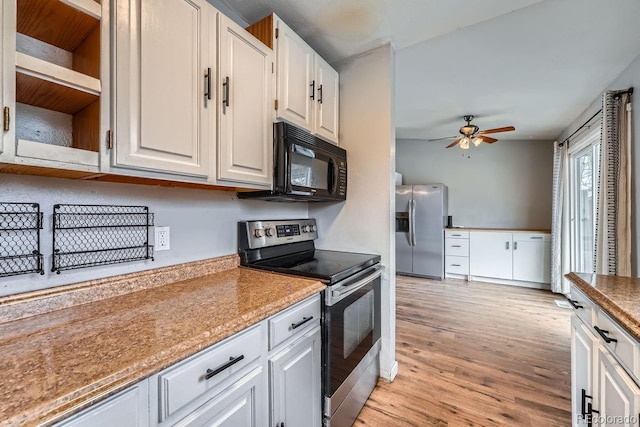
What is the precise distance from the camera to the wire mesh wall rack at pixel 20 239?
0.91 metres

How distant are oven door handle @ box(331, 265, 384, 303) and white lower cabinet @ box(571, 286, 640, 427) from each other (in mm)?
969

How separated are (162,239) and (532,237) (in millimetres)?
4885

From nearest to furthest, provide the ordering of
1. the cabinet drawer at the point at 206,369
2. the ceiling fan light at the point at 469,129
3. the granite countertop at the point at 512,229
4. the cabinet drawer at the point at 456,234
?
the cabinet drawer at the point at 206,369
the ceiling fan light at the point at 469,129
the granite countertop at the point at 512,229
the cabinet drawer at the point at 456,234

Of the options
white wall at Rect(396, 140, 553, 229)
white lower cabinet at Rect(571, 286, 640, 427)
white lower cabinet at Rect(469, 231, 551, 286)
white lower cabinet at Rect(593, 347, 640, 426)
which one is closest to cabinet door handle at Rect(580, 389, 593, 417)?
white lower cabinet at Rect(571, 286, 640, 427)

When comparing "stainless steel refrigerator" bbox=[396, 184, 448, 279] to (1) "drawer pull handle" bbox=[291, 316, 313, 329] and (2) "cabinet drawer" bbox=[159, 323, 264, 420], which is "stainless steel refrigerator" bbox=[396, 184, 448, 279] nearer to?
(1) "drawer pull handle" bbox=[291, 316, 313, 329]

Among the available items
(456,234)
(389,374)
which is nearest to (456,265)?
(456,234)

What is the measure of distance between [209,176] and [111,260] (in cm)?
53

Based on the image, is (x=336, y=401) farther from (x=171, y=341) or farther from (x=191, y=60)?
(x=191, y=60)

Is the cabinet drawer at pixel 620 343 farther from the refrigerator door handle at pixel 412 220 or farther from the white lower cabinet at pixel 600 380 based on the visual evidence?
the refrigerator door handle at pixel 412 220

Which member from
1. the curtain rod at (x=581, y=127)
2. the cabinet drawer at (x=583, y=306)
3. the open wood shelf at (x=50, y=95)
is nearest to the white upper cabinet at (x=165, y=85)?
the open wood shelf at (x=50, y=95)

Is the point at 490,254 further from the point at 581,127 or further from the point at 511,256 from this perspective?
the point at 581,127

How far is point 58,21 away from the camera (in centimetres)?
92

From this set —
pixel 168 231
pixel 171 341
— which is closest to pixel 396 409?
pixel 171 341

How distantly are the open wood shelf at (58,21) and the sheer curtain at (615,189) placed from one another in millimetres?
3283
